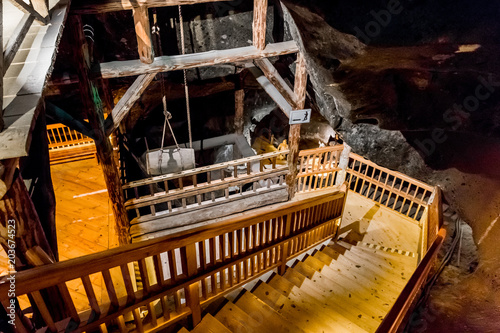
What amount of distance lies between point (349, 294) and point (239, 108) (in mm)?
6210

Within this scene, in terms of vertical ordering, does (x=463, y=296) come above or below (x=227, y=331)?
below

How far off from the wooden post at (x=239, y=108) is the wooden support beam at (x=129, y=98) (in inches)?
165

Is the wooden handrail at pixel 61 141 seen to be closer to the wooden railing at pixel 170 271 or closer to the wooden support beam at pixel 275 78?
the wooden support beam at pixel 275 78

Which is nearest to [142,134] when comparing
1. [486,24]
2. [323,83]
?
[323,83]

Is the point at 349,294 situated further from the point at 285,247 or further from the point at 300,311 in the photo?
the point at 285,247

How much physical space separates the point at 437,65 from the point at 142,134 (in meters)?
7.46

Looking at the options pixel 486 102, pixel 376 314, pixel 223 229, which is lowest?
pixel 376 314

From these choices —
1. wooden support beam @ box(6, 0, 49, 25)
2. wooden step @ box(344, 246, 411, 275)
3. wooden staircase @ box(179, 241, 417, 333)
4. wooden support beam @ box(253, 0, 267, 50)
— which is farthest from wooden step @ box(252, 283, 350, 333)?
wooden support beam @ box(253, 0, 267, 50)

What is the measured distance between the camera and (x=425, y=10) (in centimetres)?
326

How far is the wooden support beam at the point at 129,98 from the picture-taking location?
16.1ft

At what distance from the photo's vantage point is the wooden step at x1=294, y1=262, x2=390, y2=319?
416 centimetres

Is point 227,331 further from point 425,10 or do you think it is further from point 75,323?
point 425,10

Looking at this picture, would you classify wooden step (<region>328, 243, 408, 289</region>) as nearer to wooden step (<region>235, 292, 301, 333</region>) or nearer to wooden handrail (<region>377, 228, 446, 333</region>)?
wooden handrail (<region>377, 228, 446, 333</region>)

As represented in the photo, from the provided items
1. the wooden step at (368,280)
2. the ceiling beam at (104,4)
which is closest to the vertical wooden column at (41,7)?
the ceiling beam at (104,4)
